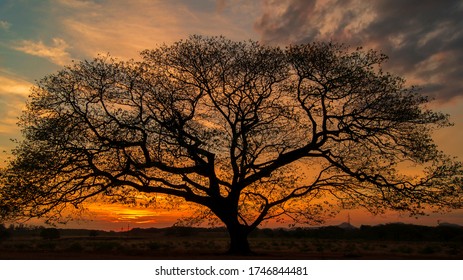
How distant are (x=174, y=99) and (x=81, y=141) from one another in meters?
6.87

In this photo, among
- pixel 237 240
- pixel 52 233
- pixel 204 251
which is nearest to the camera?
pixel 237 240

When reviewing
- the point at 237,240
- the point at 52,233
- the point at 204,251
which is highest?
the point at 52,233

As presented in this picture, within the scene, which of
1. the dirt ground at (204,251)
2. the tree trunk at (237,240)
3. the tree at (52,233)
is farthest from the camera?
the tree at (52,233)

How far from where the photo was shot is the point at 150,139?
34.3 m

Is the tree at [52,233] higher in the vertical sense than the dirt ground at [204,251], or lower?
higher

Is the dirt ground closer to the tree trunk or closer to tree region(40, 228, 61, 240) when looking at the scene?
the tree trunk

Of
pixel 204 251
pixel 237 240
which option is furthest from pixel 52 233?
pixel 237 240

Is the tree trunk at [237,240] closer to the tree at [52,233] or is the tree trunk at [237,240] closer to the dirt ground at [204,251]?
the dirt ground at [204,251]

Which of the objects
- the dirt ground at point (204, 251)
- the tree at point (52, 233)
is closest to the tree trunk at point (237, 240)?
the dirt ground at point (204, 251)

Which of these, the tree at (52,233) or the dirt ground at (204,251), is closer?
the dirt ground at (204,251)

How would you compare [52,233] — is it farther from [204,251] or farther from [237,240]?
[237,240]

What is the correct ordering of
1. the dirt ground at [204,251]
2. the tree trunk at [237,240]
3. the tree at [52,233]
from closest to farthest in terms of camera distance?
the dirt ground at [204,251]
the tree trunk at [237,240]
the tree at [52,233]

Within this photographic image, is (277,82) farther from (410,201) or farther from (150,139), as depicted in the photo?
(410,201)
